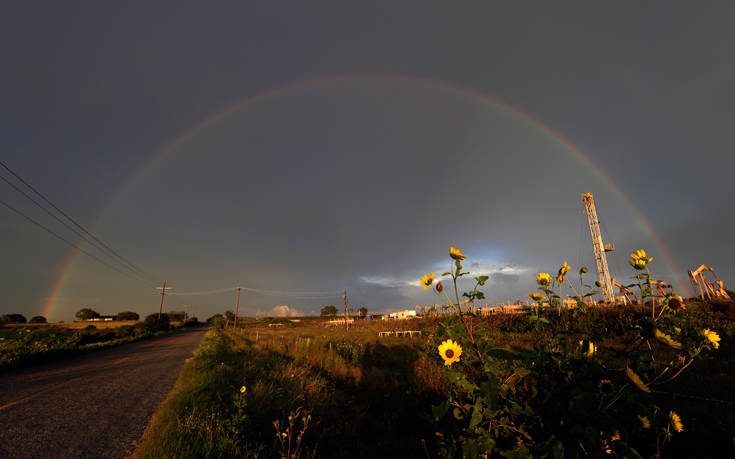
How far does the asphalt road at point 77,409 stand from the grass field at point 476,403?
64cm

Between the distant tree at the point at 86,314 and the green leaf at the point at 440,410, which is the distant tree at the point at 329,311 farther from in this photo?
the green leaf at the point at 440,410

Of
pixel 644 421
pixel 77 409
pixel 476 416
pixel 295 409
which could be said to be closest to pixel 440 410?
pixel 476 416

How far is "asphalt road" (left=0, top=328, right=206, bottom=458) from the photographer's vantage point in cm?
492

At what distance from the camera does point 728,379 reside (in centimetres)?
575

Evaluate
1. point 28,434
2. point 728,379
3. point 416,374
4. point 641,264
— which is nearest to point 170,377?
point 28,434

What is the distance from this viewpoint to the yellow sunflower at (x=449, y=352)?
7.41 feet

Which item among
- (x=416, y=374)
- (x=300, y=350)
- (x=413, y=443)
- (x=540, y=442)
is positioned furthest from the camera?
(x=300, y=350)

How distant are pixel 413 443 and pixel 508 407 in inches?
175

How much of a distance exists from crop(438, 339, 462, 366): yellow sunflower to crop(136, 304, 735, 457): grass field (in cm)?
7

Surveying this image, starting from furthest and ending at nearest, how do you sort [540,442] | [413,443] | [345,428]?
[345,428] → [413,443] → [540,442]

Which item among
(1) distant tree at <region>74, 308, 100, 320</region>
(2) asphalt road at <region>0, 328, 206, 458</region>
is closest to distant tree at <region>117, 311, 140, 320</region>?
(1) distant tree at <region>74, 308, 100, 320</region>

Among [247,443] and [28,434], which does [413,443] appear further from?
[28,434]

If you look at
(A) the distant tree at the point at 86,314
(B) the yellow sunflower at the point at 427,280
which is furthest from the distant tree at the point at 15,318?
(B) the yellow sunflower at the point at 427,280

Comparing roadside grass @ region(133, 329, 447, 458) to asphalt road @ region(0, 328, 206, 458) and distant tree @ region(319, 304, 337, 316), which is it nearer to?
asphalt road @ region(0, 328, 206, 458)
